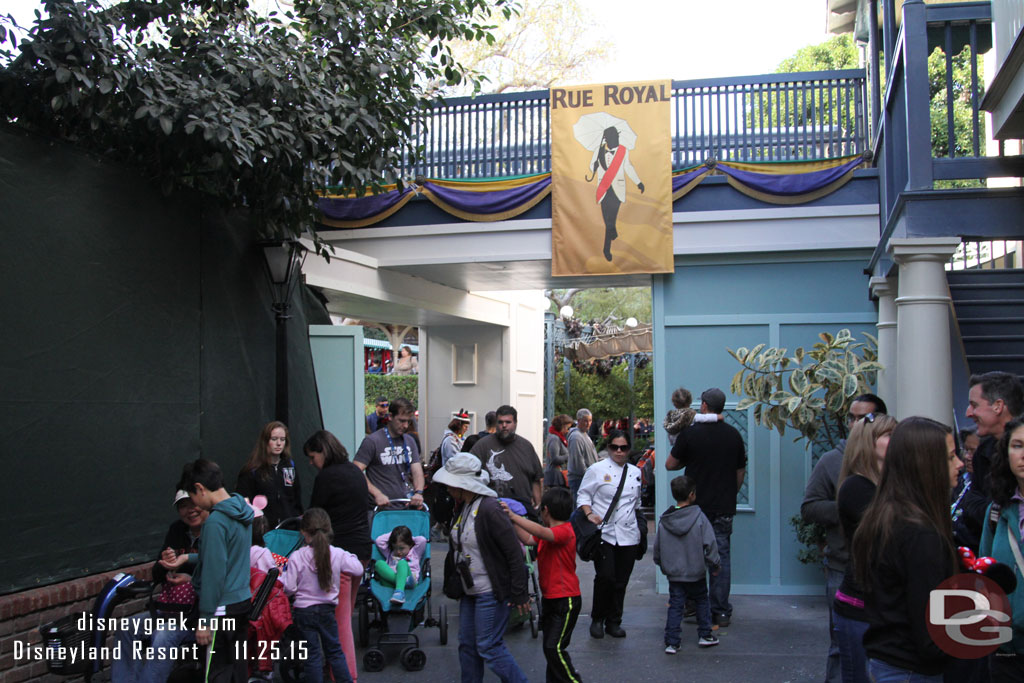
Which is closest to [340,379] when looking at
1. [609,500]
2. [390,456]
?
[390,456]

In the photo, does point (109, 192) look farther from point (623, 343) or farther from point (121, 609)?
point (623, 343)

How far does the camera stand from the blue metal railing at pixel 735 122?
10.1m

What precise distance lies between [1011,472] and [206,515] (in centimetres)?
431

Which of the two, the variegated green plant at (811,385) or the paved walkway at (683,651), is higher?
the variegated green plant at (811,385)

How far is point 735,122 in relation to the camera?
10336 mm

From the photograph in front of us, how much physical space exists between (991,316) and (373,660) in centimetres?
603

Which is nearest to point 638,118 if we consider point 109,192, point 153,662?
point 109,192

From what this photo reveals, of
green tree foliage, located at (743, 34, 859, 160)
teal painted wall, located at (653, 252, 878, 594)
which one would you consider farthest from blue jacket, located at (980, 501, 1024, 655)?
green tree foliage, located at (743, 34, 859, 160)

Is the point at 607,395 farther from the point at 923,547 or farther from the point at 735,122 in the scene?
the point at 923,547

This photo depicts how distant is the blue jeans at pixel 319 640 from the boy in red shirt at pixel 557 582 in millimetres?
1337

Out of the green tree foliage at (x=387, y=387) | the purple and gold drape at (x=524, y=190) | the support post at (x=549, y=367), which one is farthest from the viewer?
the green tree foliage at (x=387, y=387)

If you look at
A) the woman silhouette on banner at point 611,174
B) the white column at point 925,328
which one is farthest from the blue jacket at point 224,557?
the woman silhouette on banner at point 611,174

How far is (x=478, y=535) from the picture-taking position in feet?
17.9

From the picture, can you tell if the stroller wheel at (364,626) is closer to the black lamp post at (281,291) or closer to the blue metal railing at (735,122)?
the black lamp post at (281,291)
